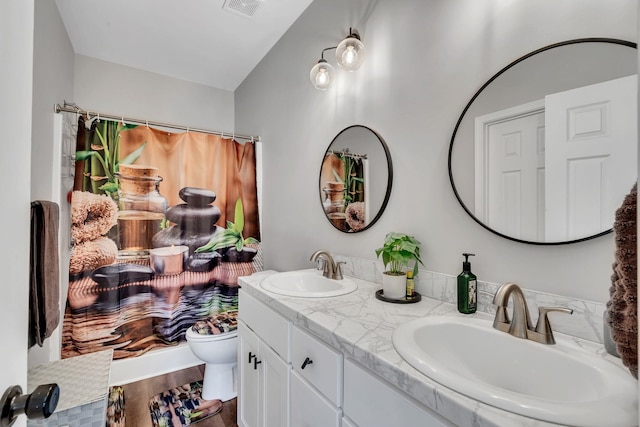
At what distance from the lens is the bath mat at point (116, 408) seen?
5.60ft

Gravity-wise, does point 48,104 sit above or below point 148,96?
below

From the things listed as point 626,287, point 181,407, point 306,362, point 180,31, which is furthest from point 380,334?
point 180,31

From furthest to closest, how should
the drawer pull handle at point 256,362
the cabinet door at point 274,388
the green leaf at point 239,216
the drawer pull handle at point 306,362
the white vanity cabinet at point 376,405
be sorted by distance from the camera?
the green leaf at point 239,216 → the drawer pull handle at point 256,362 → the cabinet door at point 274,388 → the drawer pull handle at point 306,362 → the white vanity cabinet at point 376,405

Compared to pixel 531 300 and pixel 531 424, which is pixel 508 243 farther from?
pixel 531 424

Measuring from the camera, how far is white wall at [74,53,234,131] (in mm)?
2449

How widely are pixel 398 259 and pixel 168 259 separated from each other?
1.85 m

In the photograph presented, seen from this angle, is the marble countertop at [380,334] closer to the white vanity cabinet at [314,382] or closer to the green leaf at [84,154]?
the white vanity cabinet at [314,382]

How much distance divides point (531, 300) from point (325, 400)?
27.9 inches

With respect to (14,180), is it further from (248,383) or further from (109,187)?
(109,187)

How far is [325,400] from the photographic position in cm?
91

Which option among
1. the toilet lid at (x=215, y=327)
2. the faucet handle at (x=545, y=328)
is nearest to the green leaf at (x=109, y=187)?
the toilet lid at (x=215, y=327)

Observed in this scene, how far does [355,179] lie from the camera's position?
161cm

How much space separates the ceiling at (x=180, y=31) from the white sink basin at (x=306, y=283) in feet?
5.65

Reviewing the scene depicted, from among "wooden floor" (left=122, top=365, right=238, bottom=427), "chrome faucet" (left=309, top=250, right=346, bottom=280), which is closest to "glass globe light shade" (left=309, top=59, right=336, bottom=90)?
"chrome faucet" (left=309, top=250, right=346, bottom=280)
